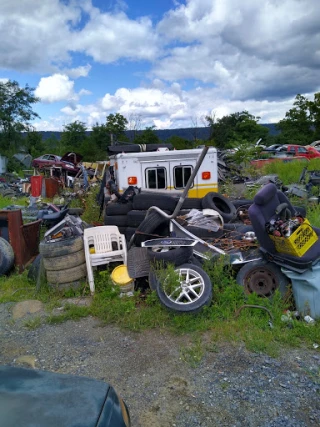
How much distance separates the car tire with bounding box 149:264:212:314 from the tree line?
26.6m

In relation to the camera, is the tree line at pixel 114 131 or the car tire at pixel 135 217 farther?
the tree line at pixel 114 131

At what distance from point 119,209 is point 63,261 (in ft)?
7.73

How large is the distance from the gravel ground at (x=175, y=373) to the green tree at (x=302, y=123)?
35.3 m

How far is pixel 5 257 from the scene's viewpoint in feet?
18.9

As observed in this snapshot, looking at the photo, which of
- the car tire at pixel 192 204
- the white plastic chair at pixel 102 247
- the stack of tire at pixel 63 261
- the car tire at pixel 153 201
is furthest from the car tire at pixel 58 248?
the car tire at pixel 192 204

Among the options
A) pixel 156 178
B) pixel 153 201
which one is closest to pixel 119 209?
pixel 153 201

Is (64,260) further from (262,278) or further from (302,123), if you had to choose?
(302,123)

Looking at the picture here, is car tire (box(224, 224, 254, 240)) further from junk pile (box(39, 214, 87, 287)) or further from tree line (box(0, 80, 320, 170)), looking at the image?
tree line (box(0, 80, 320, 170))

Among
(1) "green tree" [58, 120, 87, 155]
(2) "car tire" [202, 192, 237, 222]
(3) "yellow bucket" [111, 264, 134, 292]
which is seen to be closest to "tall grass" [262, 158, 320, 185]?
(2) "car tire" [202, 192, 237, 222]

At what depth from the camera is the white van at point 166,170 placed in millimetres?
8273

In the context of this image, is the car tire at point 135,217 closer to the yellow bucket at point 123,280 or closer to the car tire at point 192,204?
the car tire at point 192,204

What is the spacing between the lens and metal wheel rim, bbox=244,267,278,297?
4.45 meters

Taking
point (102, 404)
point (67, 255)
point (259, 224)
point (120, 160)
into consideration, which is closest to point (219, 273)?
point (259, 224)

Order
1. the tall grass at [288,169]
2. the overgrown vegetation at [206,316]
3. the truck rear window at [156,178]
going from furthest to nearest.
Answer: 1. the tall grass at [288,169]
2. the truck rear window at [156,178]
3. the overgrown vegetation at [206,316]
